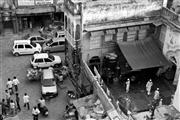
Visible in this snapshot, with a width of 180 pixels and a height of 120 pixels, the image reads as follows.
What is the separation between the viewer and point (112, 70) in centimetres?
2755

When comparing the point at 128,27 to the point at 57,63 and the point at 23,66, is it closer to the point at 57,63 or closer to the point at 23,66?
the point at 57,63

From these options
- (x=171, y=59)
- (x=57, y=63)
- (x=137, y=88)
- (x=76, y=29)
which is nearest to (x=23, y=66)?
(x=57, y=63)

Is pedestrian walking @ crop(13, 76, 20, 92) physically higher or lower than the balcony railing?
lower

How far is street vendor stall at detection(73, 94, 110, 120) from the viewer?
2178 centimetres

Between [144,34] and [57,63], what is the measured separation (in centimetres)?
879

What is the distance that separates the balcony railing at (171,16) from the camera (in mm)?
25317

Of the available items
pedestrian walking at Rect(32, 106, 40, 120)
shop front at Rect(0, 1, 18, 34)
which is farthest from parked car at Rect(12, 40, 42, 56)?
pedestrian walking at Rect(32, 106, 40, 120)

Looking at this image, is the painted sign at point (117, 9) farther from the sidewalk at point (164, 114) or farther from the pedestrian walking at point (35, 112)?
the sidewalk at point (164, 114)

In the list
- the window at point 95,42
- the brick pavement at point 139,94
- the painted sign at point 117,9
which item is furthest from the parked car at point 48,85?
the painted sign at point 117,9

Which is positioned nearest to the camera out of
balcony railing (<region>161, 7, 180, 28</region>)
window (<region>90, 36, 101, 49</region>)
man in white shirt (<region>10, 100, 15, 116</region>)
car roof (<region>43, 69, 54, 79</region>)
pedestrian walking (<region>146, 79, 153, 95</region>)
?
man in white shirt (<region>10, 100, 15, 116</region>)

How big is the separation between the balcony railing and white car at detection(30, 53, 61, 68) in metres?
10.8

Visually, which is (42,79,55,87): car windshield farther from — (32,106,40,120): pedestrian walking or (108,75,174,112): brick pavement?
(108,75,174,112): brick pavement

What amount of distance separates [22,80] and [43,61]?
273cm

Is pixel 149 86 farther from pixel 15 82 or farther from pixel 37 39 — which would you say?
pixel 37 39
